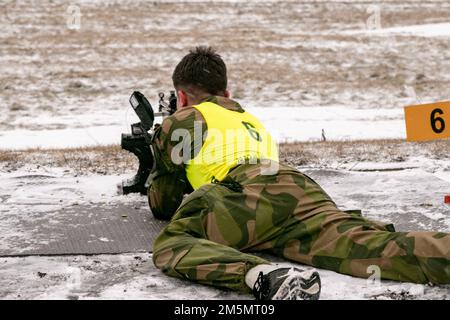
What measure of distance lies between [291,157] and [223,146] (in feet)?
10.1

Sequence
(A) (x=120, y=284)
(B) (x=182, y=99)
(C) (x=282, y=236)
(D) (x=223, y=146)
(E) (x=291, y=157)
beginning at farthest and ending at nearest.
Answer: (E) (x=291, y=157) < (B) (x=182, y=99) < (D) (x=223, y=146) < (C) (x=282, y=236) < (A) (x=120, y=284)

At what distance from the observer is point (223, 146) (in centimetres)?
408

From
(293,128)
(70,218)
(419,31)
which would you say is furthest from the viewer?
(419,31)

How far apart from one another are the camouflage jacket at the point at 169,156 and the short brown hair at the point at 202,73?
94 millimetres

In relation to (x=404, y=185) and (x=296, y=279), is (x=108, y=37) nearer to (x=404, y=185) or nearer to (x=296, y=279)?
(x=404, y=185)

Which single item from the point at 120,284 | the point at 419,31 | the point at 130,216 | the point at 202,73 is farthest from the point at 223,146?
the point at 419,31

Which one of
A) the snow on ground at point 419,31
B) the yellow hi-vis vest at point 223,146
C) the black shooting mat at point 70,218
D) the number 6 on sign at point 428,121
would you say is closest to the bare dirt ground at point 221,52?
the snow on ground at point 419,31

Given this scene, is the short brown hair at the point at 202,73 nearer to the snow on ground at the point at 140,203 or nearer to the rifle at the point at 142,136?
the rifle at the point at 142,136

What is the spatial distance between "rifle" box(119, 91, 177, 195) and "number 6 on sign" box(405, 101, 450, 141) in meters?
1.55

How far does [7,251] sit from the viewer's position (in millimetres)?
4102

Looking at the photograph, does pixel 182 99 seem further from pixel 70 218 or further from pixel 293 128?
pixel 293 128

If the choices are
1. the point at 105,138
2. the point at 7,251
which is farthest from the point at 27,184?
the point at 105,138

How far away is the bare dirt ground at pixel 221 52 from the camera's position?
1758cm
